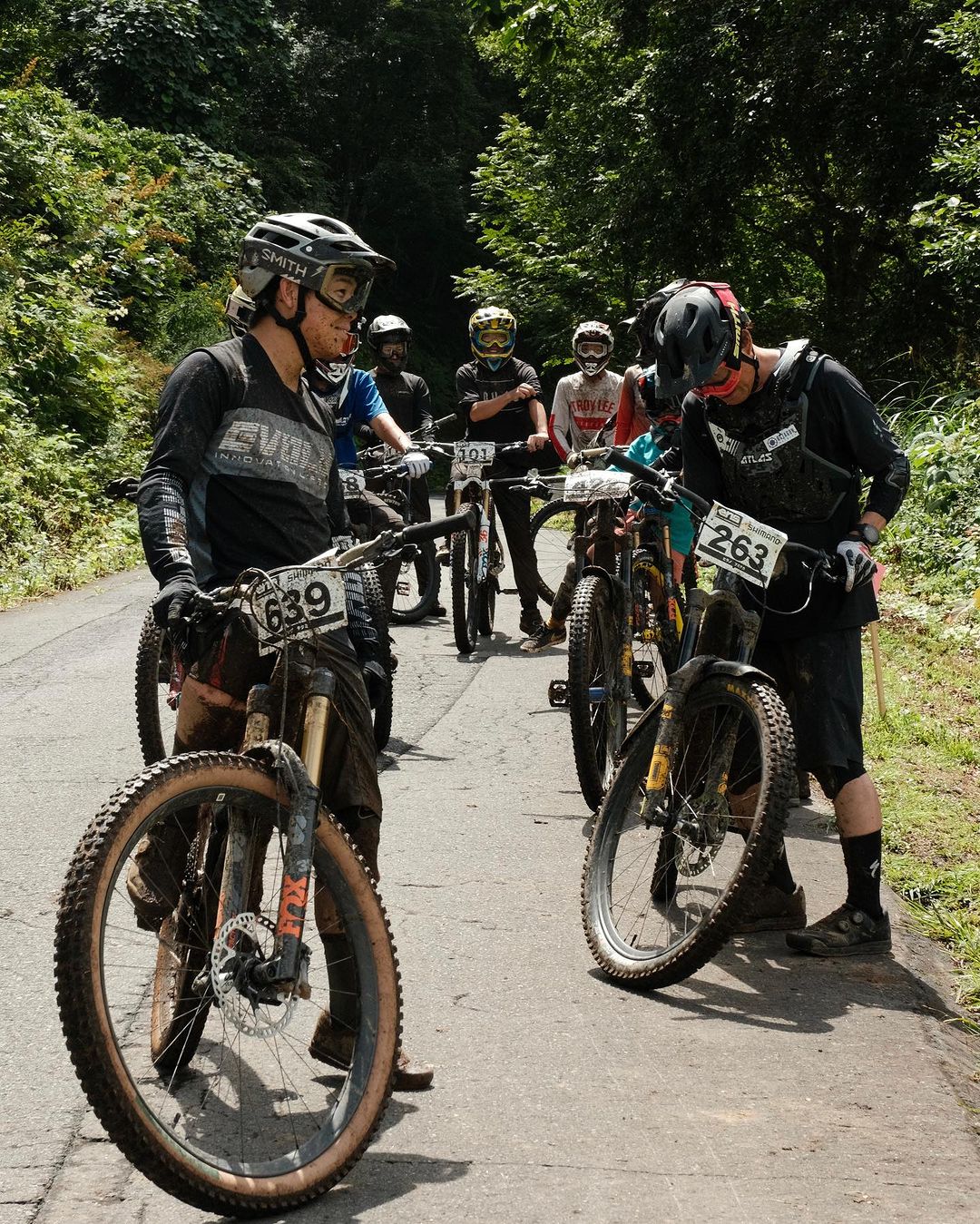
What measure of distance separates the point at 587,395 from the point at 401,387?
203cm

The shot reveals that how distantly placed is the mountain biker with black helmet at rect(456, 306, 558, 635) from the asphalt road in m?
4.60

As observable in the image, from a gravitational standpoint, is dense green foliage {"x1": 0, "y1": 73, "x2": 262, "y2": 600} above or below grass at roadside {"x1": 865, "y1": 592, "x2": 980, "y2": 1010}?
above

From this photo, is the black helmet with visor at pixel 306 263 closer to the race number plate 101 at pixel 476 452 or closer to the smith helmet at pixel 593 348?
the smith helmet at pixel 593 348

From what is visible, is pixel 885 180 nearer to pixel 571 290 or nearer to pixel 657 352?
pixel 571 290

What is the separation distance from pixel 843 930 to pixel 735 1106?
128cm

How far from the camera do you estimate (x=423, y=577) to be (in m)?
12.0

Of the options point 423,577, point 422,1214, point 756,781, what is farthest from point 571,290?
point 422,1214

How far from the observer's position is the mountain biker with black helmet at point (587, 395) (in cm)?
1061

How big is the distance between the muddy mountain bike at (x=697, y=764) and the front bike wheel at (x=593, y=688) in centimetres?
112

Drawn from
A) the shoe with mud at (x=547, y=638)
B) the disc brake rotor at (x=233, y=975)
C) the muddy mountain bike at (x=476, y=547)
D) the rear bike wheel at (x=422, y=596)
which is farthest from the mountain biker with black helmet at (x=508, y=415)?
the disc brake rotor at (x=233, y=975)

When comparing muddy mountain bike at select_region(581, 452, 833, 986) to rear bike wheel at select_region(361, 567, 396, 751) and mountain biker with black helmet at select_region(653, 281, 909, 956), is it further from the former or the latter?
rear bike wheel at select_region(361, 567, 396, 751)

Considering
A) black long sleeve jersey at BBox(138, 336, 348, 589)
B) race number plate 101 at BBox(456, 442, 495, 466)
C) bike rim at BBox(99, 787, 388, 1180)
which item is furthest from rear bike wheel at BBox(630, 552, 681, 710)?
race number plate 101 at BBox(456, 442, 495, 466)

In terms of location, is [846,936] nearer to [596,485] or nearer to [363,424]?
[596,485]

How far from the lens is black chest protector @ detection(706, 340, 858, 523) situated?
4.88m
